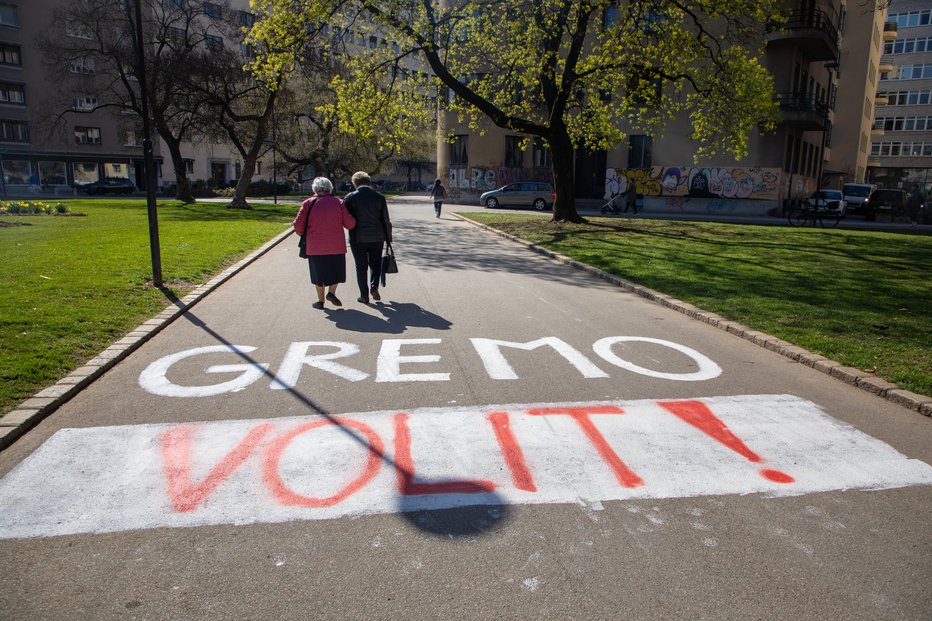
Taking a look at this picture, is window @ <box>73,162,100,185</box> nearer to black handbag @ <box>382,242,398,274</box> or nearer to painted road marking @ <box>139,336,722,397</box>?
black handbag @ <box>382,242,398,274</box>

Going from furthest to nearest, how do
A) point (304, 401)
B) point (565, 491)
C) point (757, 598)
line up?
point (304, 401) < point (565, 491) < point (757, 598)

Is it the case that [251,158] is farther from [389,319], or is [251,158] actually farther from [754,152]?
[754,152]

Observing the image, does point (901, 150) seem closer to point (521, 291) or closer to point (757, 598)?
point (521, 291)

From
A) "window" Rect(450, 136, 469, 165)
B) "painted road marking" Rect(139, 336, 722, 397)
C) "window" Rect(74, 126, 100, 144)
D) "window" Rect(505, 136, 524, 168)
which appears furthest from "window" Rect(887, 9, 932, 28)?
"painted road marking" Rect(139, 336, 722, 397)

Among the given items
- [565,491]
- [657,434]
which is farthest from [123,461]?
[657,434]

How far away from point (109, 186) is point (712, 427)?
5674cm

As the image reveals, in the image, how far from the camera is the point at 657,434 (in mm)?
4695

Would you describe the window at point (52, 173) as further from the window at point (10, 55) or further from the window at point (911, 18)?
the window at point (911, 18)

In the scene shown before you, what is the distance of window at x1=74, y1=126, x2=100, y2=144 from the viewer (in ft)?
179

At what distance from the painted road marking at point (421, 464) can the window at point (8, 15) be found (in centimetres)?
6186

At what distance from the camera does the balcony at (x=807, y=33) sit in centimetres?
3284

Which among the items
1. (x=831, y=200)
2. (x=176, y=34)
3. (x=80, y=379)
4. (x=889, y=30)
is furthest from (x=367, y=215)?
(x=889, y=30)

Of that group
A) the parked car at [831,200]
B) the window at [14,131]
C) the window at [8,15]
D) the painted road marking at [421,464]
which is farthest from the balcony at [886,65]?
the window at [14,131]

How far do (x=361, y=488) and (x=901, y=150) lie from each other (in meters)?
88.6
